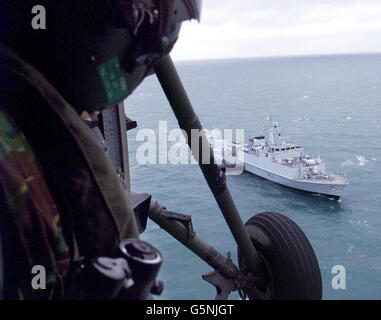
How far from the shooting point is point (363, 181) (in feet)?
160

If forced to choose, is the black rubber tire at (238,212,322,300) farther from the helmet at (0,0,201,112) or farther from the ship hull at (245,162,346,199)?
the ship hull at (245,162,346,199)

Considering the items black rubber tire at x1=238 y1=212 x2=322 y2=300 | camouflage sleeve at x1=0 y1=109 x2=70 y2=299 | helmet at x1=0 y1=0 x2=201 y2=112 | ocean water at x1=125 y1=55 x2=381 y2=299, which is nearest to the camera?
camouflage sleeve at x1=0 y1=109 x2=70 y2=299

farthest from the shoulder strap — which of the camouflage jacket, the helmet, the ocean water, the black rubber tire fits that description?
the ocean water

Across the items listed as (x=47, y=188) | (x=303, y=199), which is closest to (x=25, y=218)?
(x=47, y=188)

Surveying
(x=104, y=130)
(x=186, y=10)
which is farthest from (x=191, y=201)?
(x=186, y=10)

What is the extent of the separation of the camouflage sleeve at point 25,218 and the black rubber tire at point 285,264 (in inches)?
223

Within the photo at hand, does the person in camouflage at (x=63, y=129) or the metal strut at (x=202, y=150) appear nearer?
the person in camouflage at (x=63, y=129)

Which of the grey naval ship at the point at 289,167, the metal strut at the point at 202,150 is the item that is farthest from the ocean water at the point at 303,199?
the metal strut at the point at 202,150

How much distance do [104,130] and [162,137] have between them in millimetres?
62076

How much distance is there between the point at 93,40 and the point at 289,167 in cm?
4782

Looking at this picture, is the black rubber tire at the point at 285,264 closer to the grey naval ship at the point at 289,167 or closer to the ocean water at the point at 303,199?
the ocean water at the point at 303,199

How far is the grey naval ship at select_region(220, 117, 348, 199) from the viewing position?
1802 inches

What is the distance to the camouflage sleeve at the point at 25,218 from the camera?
5.84 ft

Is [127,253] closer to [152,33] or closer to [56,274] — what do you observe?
[56,274]
